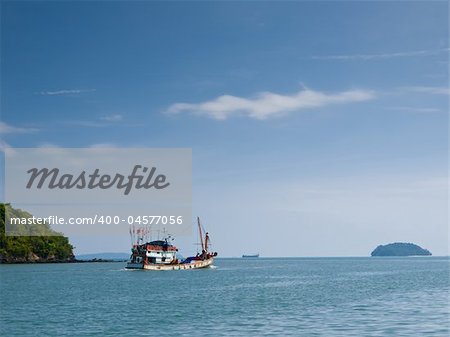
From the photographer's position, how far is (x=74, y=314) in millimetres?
51344

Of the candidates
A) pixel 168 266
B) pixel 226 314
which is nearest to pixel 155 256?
pixel 168 266

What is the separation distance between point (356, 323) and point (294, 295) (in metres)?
27.7

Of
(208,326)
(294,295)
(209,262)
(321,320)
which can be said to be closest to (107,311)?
(208,326)

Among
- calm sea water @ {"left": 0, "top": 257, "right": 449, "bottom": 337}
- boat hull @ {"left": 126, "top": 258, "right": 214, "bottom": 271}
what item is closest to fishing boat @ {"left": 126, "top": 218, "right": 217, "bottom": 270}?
boat hull @ {"left": 126, "top": 258, "right": 214, "bottom": 271}

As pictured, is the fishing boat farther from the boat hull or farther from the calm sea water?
the calm sea water

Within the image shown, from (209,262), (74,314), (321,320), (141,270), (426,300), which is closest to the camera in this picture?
(321,320)

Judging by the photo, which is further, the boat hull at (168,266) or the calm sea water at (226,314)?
the boat hull at (168,266)

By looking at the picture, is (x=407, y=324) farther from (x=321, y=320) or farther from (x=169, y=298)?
(x=169, y=298)

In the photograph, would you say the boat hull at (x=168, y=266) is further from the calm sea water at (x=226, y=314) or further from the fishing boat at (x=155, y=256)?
the calm sea water at (x=226, y=314)

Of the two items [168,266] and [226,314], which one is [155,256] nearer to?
[168,266]

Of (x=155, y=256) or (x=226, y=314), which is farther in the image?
(x=155, y=256)

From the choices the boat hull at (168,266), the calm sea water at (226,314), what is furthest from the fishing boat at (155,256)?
the calm sea water at (226,314)

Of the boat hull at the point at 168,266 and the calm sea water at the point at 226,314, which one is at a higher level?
the boat hull at the point at 168,266

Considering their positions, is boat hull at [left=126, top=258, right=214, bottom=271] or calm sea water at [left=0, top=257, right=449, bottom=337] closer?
calm sea water at [left=0, top=257, right=449, bottom=337]
